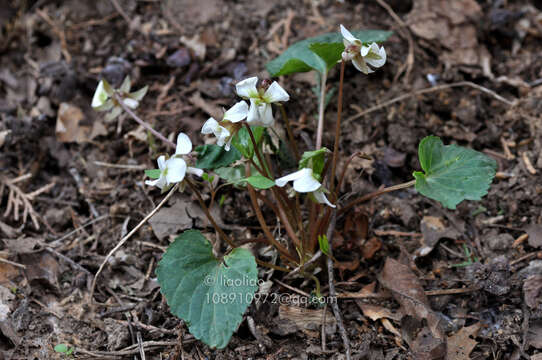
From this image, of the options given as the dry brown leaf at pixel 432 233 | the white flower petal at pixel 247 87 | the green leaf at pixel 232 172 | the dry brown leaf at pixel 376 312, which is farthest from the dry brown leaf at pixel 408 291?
the white flower petal at pixel 247 87

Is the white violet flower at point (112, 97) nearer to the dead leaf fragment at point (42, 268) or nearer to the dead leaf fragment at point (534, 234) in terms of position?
the dead leaf fragment at point (42, 268)

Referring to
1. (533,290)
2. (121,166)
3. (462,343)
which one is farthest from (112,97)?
(533,290)

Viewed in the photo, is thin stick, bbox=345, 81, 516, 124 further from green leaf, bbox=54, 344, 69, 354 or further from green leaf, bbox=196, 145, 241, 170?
green leaf, bbox=54, 344, 69, 354

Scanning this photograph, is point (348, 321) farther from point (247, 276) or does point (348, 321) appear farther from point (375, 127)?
point (375, 127)

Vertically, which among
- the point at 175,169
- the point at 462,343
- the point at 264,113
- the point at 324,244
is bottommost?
the point at 462,343

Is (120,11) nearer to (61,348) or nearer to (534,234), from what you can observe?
(61,348)
